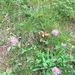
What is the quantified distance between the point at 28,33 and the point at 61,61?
71cm

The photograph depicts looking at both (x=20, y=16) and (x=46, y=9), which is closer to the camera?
(x=20, y=16)

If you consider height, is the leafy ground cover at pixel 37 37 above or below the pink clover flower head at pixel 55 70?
above

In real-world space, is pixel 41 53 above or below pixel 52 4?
below

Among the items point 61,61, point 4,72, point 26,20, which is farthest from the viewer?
point 26,20

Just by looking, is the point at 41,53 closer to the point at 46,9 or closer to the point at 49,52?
the point at 49,52

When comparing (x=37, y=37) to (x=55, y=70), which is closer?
(x=55, y=70)

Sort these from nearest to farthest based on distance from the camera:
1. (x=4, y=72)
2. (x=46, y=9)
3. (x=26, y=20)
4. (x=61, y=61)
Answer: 1. (x=4, y=72)
2. (x=61, y=61)
3. (x=26, y=20)
4. (x=46, y=9)

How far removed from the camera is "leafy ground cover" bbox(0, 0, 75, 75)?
3262 mm

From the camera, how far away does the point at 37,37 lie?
11.7 ft

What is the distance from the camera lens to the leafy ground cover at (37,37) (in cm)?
326

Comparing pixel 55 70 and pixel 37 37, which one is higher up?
pixel 37 37

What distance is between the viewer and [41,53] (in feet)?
11.0

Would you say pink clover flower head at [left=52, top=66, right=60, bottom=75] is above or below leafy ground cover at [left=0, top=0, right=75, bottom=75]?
below

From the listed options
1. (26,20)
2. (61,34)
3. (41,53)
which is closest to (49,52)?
(41,53)
